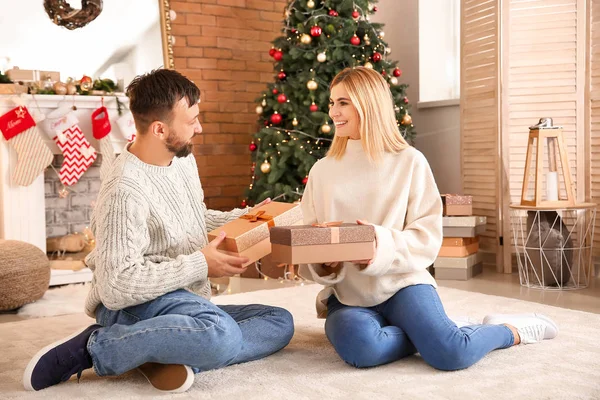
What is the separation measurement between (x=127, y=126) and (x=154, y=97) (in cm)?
269

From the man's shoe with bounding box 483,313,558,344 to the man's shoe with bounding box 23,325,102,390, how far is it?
55.8 inches

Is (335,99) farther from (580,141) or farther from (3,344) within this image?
(580,141)

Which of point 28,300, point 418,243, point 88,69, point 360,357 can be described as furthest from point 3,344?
point 88,69

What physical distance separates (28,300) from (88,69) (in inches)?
72.6

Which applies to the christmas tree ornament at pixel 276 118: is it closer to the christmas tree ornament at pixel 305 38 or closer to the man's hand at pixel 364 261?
the christmas tree ornament at pixel 305 38

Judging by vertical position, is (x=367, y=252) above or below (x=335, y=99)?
below

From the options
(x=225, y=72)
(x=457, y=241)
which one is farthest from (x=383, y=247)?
(x=225, y=72)

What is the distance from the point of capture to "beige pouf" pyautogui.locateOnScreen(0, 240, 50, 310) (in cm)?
383

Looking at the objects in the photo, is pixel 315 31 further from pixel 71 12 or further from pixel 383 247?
pixel 383 247

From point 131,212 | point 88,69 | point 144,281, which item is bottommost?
point 144,281

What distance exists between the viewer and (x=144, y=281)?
2250 mm

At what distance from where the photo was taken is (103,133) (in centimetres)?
493

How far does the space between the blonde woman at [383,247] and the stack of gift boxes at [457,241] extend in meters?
1.94

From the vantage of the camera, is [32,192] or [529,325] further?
[32,192]
